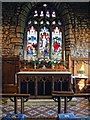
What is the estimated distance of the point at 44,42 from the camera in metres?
8.93

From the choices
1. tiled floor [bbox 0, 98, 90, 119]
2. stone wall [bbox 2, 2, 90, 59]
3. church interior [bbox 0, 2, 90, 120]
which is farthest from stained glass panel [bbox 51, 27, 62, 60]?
tiled floor [bbox 0, 98, 90, 119]

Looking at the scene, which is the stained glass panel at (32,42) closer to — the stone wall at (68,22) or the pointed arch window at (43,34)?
the pointed arch window at (43,34)

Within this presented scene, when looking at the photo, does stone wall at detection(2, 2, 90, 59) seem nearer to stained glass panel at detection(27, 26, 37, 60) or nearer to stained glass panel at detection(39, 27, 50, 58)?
stained glass panel at detection(27, 26, 37, 60)

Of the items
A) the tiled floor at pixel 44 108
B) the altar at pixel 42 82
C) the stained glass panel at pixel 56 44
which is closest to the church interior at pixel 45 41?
the stained glass panel at pixel 56 44

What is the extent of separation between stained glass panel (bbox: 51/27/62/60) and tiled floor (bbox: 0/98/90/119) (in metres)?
2.42

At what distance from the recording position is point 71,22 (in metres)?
8.55

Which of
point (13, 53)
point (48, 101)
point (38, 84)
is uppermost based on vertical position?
point (13, 53)

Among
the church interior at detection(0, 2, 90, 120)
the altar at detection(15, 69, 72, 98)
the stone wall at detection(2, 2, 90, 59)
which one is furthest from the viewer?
the stone wall at detection(2, 2, 90, 59)

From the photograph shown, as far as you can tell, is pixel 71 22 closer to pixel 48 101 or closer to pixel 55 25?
pixel 55 25

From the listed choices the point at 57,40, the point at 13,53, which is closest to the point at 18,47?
the point at 13,53

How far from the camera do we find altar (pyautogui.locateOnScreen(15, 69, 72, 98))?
6.89 m

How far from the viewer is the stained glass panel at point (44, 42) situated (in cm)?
889

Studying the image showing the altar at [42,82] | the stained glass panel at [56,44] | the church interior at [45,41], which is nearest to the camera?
the altar at [42,82]

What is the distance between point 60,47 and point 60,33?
1.75 ft
